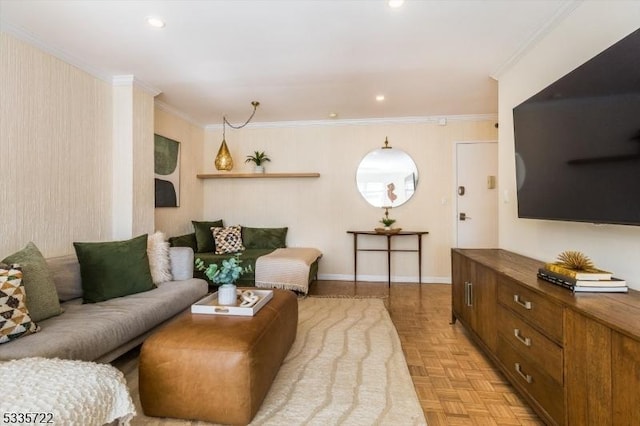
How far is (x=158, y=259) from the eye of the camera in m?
2.76

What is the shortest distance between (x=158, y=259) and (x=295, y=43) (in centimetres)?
223

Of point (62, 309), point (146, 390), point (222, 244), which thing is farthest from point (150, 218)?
point (146, 390)

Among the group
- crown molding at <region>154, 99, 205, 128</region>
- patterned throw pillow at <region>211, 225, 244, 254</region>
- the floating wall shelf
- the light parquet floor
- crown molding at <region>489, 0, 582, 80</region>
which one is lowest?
the light parquet floor

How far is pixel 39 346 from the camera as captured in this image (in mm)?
1482

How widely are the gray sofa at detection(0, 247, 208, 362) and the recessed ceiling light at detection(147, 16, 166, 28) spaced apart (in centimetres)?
186

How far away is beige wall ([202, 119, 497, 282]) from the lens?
4.46 meters

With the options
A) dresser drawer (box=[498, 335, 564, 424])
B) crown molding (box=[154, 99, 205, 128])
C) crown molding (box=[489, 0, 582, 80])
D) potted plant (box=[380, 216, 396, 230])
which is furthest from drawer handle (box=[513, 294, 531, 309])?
crown molding (box=[154, 99, 205, 128])

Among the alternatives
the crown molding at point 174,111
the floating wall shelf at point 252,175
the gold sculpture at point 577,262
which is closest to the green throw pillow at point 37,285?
the crown molding at point 174,111

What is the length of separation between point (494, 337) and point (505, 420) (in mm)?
541

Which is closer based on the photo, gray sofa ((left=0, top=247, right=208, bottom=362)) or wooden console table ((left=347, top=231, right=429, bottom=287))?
gray sofa ((left=0, top=247, right=208, bottom=362))

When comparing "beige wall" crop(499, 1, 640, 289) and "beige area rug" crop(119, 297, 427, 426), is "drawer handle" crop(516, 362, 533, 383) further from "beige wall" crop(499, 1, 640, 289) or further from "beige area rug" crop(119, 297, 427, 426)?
"beige wall" crop(499, 1, 640, 289)

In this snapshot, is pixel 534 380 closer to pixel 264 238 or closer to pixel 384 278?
pixel 384 278

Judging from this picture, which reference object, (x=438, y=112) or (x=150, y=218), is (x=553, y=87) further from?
(x=150, y=218)

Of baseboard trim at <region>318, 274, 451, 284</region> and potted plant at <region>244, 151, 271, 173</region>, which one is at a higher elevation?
potted plant at <region>244, 151, 271, 173</region>
